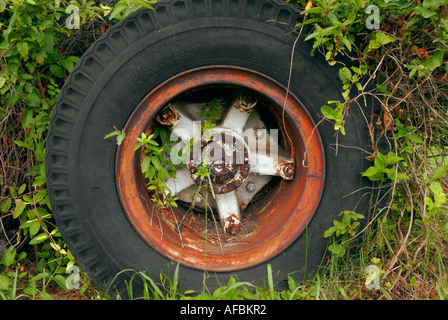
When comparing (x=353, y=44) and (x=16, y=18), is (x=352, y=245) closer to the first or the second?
(x=353, y=44)

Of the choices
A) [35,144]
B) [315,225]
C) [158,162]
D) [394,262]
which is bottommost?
[394,262]

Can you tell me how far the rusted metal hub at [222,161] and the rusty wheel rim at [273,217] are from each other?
0.23 metres

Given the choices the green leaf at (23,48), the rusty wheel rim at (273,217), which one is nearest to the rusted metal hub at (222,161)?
the rusty wheel rim at (273,217)

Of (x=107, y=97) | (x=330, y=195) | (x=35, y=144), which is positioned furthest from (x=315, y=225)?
(x=35, y=144)

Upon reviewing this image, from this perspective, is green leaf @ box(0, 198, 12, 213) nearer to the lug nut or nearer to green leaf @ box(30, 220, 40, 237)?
green leaf @ box(30, 220, 40, 237)

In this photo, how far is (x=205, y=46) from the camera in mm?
1610

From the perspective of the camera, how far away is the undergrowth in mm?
1599

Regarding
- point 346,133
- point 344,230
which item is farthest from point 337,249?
point 346,133

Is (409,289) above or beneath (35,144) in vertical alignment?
beneath

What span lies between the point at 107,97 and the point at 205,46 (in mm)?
447

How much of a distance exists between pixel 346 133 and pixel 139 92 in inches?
34.9

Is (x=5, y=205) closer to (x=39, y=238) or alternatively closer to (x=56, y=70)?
(x=39, y=238)

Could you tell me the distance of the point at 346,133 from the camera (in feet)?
5.56

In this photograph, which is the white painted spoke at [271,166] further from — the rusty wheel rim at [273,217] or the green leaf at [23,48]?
the green leaf at [23,48]
